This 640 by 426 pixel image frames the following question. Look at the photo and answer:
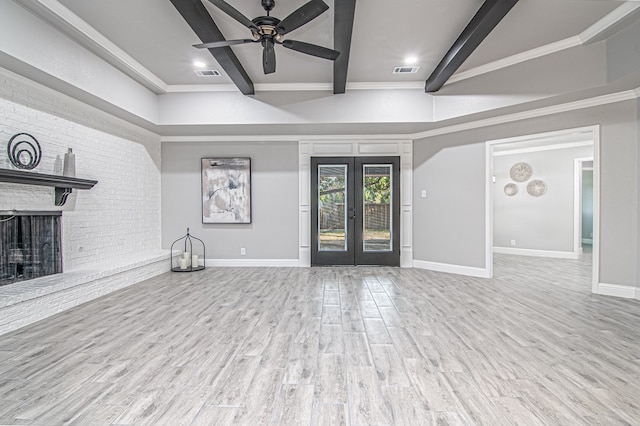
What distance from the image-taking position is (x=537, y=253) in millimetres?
7266

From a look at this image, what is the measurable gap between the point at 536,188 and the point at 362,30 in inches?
243

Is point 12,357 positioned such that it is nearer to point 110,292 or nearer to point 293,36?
point 110,292

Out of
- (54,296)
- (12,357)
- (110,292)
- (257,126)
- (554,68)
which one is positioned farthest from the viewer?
(257,126)

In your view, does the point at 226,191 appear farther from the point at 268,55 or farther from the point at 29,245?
the point at 268,55

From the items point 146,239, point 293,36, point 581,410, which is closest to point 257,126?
point 293,36

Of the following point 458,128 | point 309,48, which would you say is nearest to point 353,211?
point 458,128

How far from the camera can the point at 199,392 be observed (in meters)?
1.96

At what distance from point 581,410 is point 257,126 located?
501 cm

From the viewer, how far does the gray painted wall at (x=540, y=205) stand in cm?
695

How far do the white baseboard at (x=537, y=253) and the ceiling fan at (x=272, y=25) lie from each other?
679 cm

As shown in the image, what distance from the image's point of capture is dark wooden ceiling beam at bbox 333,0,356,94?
2.77m

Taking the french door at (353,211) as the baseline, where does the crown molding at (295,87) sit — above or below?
above

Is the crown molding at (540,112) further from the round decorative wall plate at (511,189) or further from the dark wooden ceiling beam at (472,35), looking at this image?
the round decorative wall plate at (511,189)

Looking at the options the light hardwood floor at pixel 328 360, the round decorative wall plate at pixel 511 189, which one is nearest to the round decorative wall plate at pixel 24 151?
the light hardwood floor at pixel 328 360
